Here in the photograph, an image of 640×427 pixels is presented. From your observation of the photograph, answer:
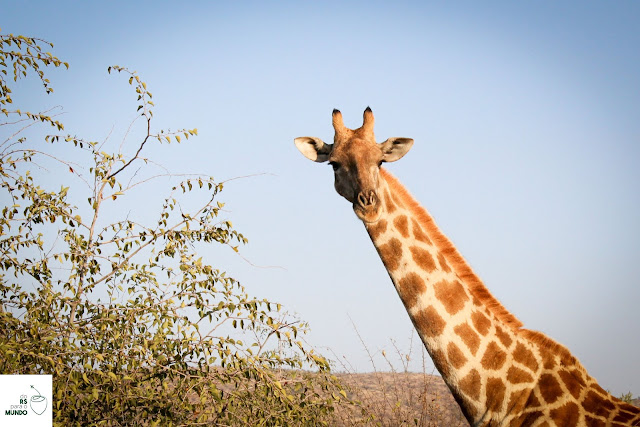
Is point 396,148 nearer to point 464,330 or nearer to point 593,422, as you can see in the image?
point 464,330

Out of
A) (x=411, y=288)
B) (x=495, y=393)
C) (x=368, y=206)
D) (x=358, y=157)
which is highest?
(x=358, y=157)

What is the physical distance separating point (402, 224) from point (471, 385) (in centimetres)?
167

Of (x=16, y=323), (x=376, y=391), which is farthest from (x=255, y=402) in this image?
(x=376, y=391)

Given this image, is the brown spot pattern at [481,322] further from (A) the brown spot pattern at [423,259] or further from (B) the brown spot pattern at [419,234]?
(B) the brown spot pattern at [419,234]

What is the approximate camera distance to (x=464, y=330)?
622 cm

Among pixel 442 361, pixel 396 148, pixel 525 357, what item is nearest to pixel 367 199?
pixel 396 148

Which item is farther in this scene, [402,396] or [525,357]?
[402,396]

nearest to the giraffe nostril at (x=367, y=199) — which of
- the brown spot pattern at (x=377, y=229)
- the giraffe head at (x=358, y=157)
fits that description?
the giraffe head at (x=358, y=157)

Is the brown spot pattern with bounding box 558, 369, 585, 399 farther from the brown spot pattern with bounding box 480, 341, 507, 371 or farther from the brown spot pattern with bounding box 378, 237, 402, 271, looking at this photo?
the brown spot pattern with bounding box 378, 237, 402, 271

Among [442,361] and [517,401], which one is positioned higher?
[442,361]

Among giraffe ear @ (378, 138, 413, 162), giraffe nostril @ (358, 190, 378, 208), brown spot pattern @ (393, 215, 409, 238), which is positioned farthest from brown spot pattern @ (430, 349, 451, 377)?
giraffe ear @ (378, 138, 413, 162)

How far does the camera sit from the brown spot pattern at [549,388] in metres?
5.99

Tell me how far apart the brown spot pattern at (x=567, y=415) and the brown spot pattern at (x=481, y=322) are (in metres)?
0.92

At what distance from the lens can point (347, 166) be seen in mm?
6688
